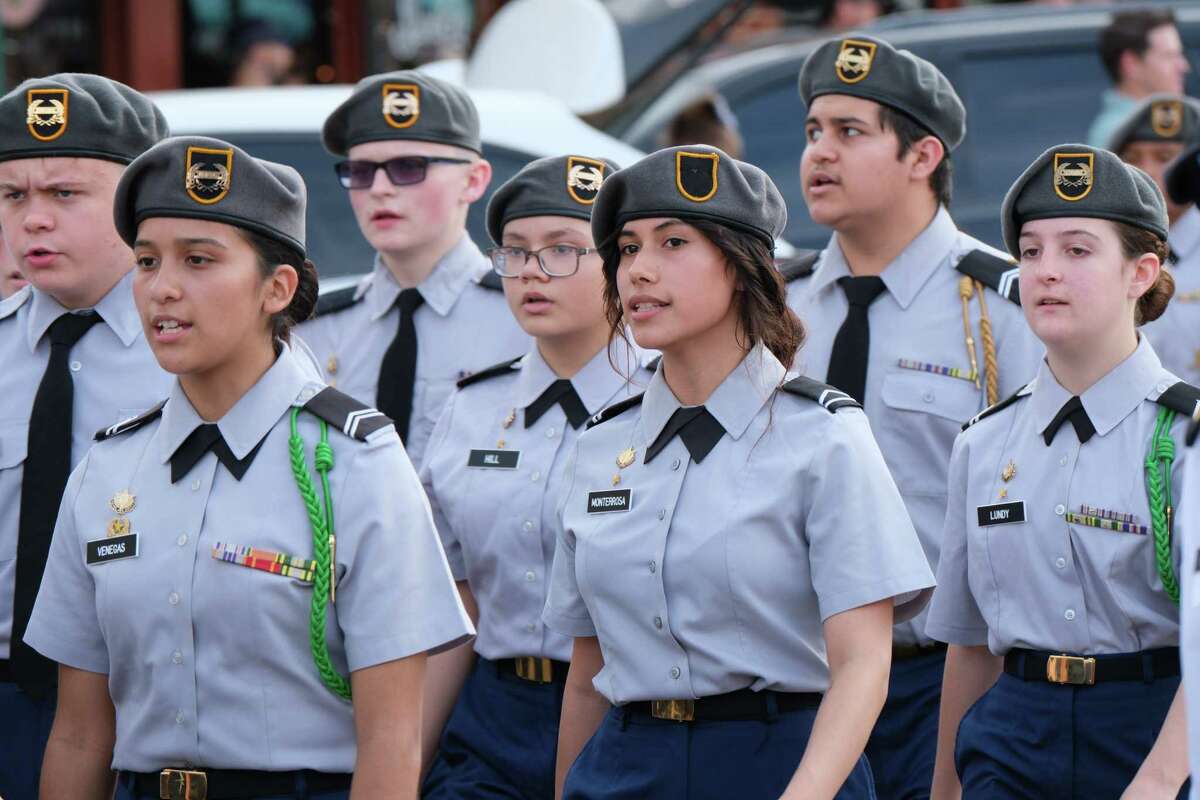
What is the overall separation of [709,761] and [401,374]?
7.82ft

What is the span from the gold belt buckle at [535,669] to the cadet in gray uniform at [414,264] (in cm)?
119

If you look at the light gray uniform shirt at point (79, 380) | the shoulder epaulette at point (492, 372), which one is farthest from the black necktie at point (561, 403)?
the light gray uniform shirt at point (79, 380)

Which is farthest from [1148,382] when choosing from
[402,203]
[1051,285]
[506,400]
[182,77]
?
[182,77]

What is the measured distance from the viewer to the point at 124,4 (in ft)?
40.3

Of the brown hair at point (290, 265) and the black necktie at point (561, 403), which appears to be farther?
the black necktie at point (561, 403)

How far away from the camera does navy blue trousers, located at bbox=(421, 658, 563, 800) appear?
4.88 m

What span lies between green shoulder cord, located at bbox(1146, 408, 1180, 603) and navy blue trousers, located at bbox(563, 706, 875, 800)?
2.51 ft

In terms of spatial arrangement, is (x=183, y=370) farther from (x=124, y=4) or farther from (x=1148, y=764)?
(x=124, y=4)

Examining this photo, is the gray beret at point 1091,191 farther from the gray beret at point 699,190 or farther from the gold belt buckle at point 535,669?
the gold belt buckle at point 535,669

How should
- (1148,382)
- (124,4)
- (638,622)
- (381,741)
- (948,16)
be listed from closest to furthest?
(381,741)
(638,622)
(1148,382)
(948,16)
(124,4)

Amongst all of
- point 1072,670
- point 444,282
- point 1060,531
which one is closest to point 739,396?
point 1060,531

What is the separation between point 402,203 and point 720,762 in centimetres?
266

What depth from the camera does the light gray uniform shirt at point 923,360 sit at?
5203 millimetres

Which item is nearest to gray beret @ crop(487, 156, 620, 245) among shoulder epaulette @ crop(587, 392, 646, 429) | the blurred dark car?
shoulder epaulette @ crop(587, 392, 646, 429)
